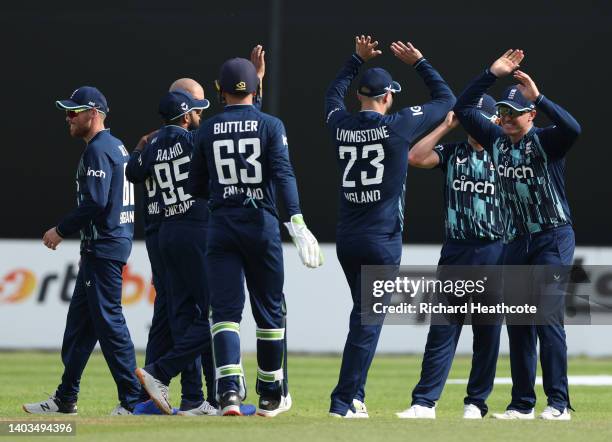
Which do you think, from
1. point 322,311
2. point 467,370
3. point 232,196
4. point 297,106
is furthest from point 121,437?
point 297,106

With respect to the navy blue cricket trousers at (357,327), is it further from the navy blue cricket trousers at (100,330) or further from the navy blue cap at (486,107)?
the navy blue cricket trousers at (100,330)

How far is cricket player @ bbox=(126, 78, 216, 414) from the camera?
31.0ft

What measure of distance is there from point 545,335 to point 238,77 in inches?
99.0

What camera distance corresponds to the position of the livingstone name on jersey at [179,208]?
30.6ft

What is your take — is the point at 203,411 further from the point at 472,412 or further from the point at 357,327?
the point at 472,412

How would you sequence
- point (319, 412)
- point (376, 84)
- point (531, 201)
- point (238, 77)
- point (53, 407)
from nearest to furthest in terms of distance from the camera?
1. point (238, 77)
2. point (531, 201)
3. point (376, 84)
4. point (53, 407)
5. point (319, 412)

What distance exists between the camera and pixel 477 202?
9.38 m

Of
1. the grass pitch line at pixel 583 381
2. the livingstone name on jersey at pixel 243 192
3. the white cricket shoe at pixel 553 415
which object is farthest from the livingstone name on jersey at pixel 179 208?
the grass pitch line at pixel 583 381

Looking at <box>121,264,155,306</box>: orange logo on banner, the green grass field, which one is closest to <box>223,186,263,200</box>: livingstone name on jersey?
the green grass field

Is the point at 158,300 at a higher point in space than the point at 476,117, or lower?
lower

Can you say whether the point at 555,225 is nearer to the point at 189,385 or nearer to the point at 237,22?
the point at 189,385

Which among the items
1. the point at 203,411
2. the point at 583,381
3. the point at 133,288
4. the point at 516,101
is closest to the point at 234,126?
the point at 516,101

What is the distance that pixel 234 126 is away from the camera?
27.7 ft

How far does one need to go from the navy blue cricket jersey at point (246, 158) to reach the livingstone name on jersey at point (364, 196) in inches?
23.6
